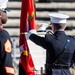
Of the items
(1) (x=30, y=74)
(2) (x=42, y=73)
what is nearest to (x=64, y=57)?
(2) (x=42, y=73)

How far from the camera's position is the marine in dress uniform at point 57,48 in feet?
18.5

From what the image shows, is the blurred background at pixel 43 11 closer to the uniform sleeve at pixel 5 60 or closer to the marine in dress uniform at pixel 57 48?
the marine in dress uniform at pixel 57 48

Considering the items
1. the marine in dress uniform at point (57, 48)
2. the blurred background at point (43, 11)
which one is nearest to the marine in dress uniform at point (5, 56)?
the marine in dress uniform at point (57, 48)

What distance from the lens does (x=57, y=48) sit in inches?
223

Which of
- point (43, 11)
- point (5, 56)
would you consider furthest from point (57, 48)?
point (43, 11)

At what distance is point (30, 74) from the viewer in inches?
295

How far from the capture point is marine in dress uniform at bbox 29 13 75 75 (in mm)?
5637

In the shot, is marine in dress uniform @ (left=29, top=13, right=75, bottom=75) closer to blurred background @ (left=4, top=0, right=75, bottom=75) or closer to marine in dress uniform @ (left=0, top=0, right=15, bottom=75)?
marine in dress uniform @ (left=0, top=0, right=15, bottom=75)

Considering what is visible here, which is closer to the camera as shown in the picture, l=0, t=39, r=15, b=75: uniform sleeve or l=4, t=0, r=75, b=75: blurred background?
l=0, t=39, r=15, b=75: uniform sleeve

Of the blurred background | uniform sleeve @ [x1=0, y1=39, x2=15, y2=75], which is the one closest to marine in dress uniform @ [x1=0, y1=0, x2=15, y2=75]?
uniform sleeve @ [x1=0, y1=39, x2=15, y2=75]

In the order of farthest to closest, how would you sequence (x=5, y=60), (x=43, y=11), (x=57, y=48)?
(x=43, y=11) → (x=57, y=48) → (x=5, y=60)

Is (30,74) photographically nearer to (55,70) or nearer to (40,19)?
(55,70)

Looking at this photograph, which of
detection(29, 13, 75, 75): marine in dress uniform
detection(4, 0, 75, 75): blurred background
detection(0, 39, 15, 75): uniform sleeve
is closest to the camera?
detection(0, 39, 15, 75): uniform sleeve

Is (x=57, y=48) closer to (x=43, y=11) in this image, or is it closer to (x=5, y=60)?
(x=5, y=60)
